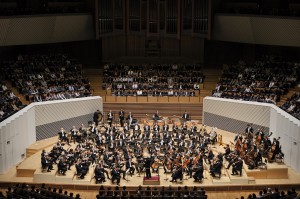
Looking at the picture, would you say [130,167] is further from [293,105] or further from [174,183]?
[293,105]

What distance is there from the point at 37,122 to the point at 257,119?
817 centimetres

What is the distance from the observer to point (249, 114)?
65.9 feet

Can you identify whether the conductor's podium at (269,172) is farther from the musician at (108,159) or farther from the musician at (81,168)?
the musician at (81,168)

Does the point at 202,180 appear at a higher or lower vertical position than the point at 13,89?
lower

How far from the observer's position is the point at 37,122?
64.4 feet

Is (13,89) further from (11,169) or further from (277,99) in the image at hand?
(277,99)

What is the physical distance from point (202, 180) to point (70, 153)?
13.8ft

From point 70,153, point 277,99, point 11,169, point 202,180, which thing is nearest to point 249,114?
point 277,99

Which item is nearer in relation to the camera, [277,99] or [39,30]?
[277,99]

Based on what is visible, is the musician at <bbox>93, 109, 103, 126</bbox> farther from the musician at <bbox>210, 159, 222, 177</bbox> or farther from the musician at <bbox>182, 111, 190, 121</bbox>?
the musician at <bbox>210, 159, 222, 177</bbox>

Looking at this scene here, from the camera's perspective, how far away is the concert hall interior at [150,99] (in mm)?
16297

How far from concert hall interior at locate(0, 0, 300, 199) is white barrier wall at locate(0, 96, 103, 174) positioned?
44 millimetres

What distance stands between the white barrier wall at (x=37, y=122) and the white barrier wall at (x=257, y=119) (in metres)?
4.59

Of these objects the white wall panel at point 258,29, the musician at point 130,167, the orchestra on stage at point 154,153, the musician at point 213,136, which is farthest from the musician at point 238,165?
the white wall panel at point 258,29
